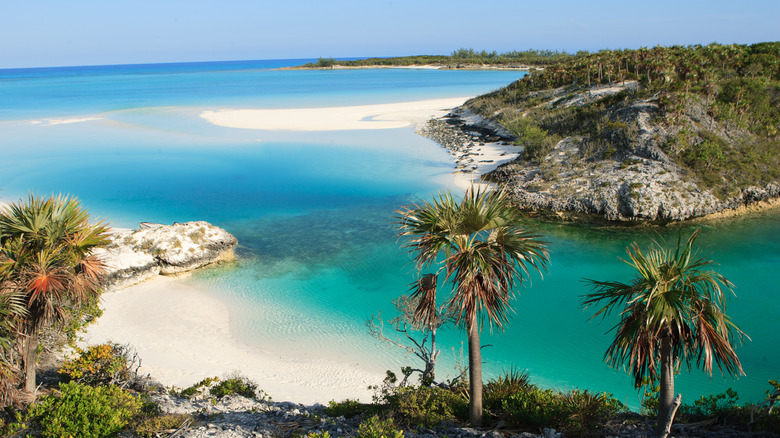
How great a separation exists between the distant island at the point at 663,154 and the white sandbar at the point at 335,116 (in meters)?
26.1

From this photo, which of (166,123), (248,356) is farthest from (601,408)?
(166,123)

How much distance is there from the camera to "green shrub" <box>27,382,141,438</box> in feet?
28.3

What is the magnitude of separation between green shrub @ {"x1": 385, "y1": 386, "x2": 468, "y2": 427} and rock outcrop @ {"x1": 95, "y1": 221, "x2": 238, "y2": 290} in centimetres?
1574

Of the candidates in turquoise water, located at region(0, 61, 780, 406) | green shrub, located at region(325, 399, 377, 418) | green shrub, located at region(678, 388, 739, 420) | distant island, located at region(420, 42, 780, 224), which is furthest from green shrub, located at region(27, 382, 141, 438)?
distant island, located at region(420, 42, 780, 224)

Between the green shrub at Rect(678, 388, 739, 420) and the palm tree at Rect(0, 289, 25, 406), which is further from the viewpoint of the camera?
the palm tree at Rect(0, 289, 25, 406)

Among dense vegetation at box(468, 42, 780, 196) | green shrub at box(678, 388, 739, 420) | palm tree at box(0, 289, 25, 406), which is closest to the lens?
green shrub at box(678, 388, 739, 420)

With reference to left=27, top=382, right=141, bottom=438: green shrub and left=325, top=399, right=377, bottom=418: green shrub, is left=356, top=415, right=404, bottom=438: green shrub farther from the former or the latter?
left=27, top=382, right=141, bottom=438: green shrub

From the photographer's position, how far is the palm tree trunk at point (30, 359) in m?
10.3

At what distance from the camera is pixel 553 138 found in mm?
Result: 37781

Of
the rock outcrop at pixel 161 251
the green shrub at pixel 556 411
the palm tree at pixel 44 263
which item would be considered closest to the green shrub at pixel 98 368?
the palm tree at pixel 44 263

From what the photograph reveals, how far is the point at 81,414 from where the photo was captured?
888 cm

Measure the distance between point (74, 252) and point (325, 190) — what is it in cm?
2670

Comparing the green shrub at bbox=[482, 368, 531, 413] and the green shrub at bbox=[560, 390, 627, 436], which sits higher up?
the green shrub at bbox=[560, 390, 627, 436]

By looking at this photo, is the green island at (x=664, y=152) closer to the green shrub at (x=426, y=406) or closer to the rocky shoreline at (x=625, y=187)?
the rocky shoreline at (x=625, y=187)
